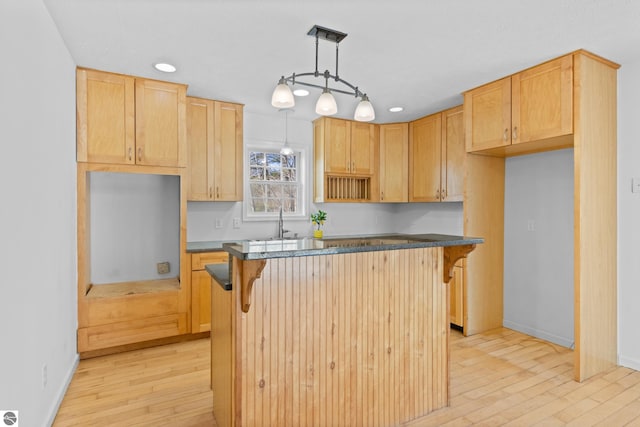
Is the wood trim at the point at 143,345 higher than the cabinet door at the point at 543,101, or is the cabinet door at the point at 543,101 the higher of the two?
the cabinet door at the point at 543,101

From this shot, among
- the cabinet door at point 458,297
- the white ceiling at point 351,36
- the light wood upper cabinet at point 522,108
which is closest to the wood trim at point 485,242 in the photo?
the cabinet door at point 458,297

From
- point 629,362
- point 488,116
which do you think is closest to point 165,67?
point 488,116

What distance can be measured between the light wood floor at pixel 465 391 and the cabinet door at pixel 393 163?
2156 millimetres

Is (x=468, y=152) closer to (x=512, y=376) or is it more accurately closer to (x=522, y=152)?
(x=522, y=152)

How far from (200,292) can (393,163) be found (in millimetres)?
2961

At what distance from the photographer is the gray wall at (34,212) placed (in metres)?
1.52

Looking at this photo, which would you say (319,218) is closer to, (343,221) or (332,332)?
(343,221)

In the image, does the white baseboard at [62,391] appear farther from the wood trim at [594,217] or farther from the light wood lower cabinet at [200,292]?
the wood trim at [594,217]

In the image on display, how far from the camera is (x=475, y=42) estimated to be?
248cm

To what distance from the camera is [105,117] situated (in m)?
3.03

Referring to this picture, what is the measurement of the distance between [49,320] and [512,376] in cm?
332

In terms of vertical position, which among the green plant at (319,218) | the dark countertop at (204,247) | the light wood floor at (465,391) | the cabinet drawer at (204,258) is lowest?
the light wood floor at (465,391)

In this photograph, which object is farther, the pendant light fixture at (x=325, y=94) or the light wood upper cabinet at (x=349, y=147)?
the light wood upper cabinet at (x=349, y=147)

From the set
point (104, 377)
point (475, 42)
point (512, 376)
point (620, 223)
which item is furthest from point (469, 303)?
point (104, 377)
